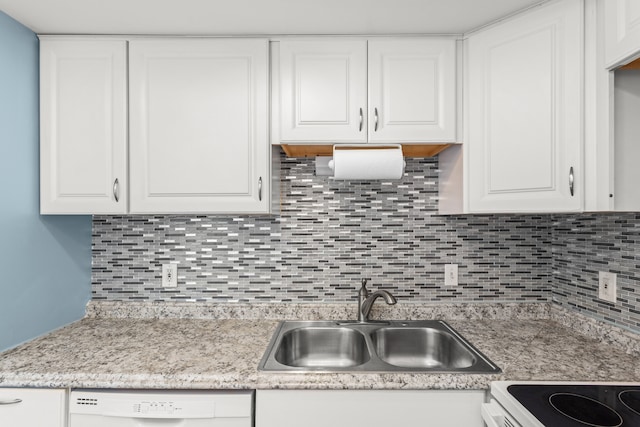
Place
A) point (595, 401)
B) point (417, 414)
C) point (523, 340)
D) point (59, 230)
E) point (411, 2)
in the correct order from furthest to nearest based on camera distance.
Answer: point (59, 230), point (523, 340), point (411, 2), point (417, 414), point (595, 401)

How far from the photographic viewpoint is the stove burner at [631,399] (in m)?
0.99

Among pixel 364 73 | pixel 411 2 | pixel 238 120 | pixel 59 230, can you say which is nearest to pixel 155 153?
pixel 238 120

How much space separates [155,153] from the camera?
152 centimetres

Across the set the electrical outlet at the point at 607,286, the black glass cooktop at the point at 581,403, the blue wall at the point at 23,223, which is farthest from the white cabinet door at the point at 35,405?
the electrical outlet at the point at 607,286

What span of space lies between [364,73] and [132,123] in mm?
1021

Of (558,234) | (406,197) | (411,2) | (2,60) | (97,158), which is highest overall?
(411,2)

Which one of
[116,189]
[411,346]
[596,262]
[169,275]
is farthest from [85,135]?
[596,262]

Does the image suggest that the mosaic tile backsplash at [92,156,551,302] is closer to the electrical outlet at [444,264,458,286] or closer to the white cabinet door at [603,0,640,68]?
the electrical outlet at [444,264,458,286]

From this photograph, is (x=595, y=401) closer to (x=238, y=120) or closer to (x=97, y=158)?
(x=238, y=120)

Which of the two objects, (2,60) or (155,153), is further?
(155,153)

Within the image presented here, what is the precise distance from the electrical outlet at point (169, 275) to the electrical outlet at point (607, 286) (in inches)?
76.5

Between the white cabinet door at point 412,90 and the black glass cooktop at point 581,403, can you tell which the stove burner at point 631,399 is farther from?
the white cabinet door at point 412,90

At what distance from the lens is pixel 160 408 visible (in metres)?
1.16

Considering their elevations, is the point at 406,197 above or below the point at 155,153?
below
